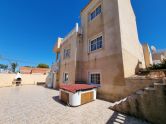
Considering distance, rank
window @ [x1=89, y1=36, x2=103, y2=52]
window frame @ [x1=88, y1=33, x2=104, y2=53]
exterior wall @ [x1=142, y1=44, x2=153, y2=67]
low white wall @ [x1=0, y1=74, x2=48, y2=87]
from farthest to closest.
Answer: low white wall @ [x1=0, y1=74, x2=48, y2=87] → exterior wall @ [x1=142, y1=44, x2=153, y2=67] → window @ [x1=89, y1=36, x2=103, y2=52] → window frame @ [x1=88, y1=33, x2=104, y2=53]

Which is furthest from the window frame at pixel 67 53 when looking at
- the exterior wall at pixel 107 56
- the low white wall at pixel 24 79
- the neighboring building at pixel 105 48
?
the low white wall at pixel 24 79

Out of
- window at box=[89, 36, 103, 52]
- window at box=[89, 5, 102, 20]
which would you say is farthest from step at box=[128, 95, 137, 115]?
window at box=[89, 5, 102, 20]

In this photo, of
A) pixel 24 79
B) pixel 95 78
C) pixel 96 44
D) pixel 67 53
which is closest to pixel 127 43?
pixel 96 44

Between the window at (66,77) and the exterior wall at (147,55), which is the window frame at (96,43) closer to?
the window at (66,77)

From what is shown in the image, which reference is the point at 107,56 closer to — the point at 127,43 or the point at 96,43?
the point at 127,43

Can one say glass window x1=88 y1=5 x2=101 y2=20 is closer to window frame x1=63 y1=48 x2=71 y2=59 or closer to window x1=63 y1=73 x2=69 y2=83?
window frame x1=63 y1=48 x2=71 y2=59

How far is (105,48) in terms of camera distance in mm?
8672

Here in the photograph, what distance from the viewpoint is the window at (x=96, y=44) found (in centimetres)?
959

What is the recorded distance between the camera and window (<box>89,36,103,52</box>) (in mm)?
9591

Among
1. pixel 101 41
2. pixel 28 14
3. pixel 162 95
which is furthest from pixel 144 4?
pixel 28 14

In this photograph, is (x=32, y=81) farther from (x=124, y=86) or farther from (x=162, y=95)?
(x=162, y=95)

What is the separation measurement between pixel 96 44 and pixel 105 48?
171 cm

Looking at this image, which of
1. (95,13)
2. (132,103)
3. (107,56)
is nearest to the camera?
(132,103)

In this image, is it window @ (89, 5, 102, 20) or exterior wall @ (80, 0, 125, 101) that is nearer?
exterior wall @ (80, 0, 125, 101)
